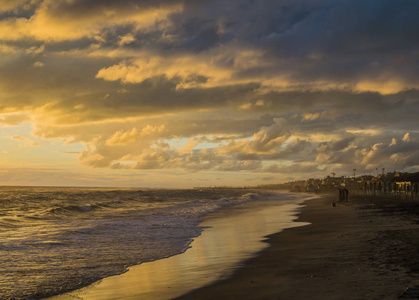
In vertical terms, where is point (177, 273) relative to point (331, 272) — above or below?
below

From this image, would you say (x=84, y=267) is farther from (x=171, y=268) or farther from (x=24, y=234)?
(x=24, y=234)

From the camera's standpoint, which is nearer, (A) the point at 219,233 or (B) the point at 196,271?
(B) the point at 196,271

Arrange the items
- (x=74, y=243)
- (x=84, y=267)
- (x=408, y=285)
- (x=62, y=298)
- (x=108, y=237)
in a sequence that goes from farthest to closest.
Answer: (x=108, y=237) < (x=74, y=243) < (x=84, y=267) < (x=62, y=298) < (x=408, y=285)

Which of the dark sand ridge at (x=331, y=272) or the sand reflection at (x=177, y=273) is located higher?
the dark sand ridge at (x=331, y=272)

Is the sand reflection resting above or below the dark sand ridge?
below

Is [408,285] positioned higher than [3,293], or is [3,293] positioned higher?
[408,285]

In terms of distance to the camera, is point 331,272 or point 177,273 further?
point 177,273

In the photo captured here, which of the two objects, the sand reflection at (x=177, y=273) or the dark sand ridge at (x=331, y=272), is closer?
the dark sand ridge at (x=331, y=272)

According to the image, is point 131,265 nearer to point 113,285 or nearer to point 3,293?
point 113,285

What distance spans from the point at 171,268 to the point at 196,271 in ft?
4.12

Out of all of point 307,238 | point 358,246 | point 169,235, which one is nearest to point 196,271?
point 358,246

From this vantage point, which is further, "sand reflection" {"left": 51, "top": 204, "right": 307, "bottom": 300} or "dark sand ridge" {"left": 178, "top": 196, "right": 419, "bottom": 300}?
"sand reflection" {"left": 51, "top": 204, "right": 307, "bottom": 300}

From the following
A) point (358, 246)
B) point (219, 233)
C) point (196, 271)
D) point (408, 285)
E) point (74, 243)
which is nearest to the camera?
point (408, 285)

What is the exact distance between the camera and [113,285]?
39.1ft
